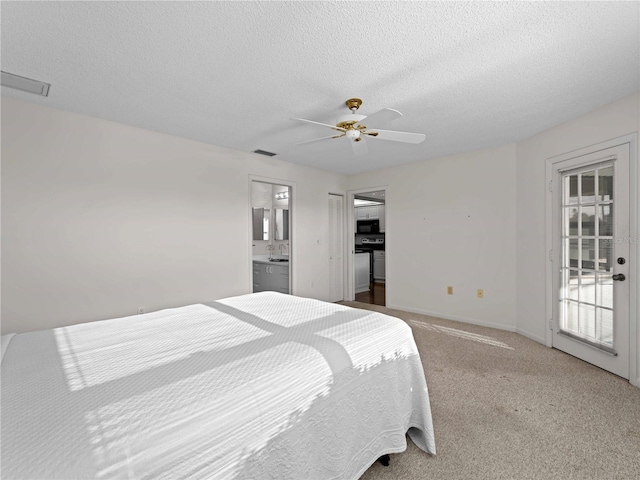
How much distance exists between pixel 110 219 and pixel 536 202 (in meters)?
4.62

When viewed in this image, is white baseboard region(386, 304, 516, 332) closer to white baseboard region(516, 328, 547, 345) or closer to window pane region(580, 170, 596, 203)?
white baseboard region(516, 328, 547, 345)

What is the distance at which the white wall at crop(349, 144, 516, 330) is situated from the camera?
3.94m

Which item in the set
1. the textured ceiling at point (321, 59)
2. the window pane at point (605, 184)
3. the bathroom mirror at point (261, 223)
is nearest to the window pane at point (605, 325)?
the window pane at point (605, 184)

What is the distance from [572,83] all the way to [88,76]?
3.60 metres

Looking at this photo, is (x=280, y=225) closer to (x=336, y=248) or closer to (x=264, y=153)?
(x=336, y=248)

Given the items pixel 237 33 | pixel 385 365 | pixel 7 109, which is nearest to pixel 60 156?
pixel 7 109

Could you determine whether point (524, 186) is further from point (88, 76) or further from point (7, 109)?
point (7, 109)

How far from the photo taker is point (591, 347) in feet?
9.36

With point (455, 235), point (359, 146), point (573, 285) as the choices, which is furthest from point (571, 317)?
point (359, 146)

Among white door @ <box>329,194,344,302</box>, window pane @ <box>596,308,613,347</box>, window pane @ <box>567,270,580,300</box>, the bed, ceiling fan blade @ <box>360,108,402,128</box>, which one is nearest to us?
the bed

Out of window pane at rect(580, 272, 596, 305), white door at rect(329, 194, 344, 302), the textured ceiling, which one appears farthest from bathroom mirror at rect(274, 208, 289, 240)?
window pane at rect(580, 272, 596, 305)

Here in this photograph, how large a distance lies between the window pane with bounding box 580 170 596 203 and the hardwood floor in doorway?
3.14 metres

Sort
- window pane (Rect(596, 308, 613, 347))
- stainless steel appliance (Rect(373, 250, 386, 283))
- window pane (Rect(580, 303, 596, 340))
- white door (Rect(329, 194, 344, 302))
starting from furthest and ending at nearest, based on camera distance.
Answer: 1. stainless steel appliance (Rect(373, 250, 386, 283))
2. white door (Rect(329, 194, 344, 302))
3. window pane (Rect(580, 303, 596, 340))
4. window pane (Rect(596, 308, 613, 347))

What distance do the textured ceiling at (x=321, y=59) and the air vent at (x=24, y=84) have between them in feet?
0.23
